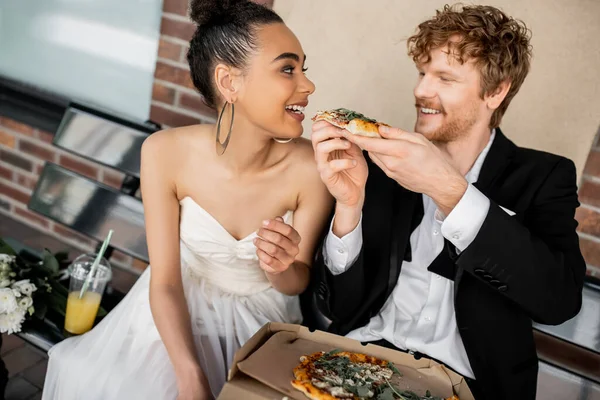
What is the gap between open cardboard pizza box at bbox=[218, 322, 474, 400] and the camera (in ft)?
3.82

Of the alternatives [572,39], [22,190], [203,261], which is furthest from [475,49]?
[22,190]

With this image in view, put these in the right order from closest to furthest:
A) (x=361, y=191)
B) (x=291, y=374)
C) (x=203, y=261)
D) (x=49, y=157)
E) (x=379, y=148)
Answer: (x=291, y=374) → (x=379, y=148) → (x=361, y=191) → (x=203, y=261) → (x=49, y=157)

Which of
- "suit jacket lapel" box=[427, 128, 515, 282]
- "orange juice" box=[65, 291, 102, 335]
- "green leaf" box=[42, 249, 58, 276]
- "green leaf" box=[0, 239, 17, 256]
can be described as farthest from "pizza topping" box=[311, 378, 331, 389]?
"green leaf" box=[0, 239, 17, 256]

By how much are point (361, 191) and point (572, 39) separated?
1001 millimetres

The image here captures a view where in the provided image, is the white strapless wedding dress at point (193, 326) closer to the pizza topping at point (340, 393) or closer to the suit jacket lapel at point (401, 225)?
the suit jacket lapel at point (401, 225)

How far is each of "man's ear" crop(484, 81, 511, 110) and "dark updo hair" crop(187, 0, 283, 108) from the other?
29.4 inches

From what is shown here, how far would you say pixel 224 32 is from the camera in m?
1.76

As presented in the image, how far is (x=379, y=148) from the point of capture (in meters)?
1.42

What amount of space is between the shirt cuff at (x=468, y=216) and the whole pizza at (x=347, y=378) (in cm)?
41

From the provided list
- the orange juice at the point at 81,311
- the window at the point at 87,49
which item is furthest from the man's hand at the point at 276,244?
the window at the point at 87,49

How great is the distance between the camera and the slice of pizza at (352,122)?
57.0 inches

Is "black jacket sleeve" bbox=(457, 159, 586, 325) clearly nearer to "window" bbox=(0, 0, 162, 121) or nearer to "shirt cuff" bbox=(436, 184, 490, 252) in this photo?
"shirt cuff" bbox=(436, 184, 490, 252)

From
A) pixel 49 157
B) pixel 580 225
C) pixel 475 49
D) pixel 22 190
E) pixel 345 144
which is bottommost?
pixel 22 190

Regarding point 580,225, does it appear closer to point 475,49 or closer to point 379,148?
point 475,49
